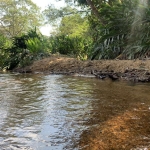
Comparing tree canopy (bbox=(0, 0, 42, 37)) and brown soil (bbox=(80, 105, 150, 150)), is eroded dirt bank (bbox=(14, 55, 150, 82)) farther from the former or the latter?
tree canopy (bbox=(0, 0, 42, 37))

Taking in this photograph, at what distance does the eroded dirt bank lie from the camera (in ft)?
Result: 24.0

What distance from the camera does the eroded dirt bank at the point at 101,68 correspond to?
7.31 metres

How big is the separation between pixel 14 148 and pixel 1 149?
0.33 ft

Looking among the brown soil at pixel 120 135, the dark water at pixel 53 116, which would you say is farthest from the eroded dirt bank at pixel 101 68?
the brown soil at pixel 120 135

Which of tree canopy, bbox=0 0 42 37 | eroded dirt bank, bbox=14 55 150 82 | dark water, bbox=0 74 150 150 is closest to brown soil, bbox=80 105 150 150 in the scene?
dark water, bbox=0 74 150 150

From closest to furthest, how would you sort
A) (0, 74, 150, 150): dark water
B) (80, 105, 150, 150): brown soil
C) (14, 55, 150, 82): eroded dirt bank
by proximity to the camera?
1. (80, 105, 150, 150): brown soil
2. (0, 74, 150, 150): dark water
3. (14, 55, 150, 82): eroded dirt bank

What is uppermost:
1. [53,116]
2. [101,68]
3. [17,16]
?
[17,16]

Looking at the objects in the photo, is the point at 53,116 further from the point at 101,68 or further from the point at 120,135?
the point at 101,68

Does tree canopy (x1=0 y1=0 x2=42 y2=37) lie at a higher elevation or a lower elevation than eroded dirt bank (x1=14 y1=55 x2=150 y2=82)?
higher

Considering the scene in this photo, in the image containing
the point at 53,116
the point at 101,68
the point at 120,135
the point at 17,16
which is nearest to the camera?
the point at 120,135

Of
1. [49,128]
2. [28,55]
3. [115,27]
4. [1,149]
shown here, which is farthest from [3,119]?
[28,55]

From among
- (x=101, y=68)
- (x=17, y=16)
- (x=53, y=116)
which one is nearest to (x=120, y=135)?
(x=53, y=116)

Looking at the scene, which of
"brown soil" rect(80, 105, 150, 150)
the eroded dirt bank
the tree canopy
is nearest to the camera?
"brown soil" rect(80, 105, 150, 150)

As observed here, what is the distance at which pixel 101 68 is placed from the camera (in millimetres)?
8789
